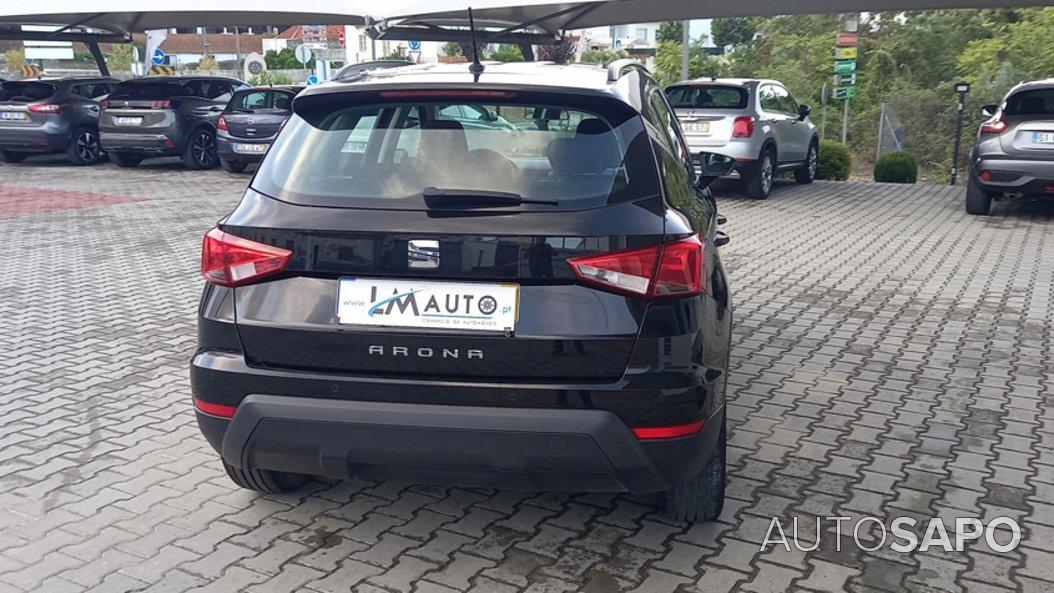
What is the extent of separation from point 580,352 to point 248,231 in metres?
1.11

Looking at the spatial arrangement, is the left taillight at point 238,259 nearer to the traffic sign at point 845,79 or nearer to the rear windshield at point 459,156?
the rear windshield at point 459,156

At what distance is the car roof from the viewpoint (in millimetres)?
3373

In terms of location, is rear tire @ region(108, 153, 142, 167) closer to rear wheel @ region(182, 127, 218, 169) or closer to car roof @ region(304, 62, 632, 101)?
rear wheel @ region(182, 127, 218, 169)

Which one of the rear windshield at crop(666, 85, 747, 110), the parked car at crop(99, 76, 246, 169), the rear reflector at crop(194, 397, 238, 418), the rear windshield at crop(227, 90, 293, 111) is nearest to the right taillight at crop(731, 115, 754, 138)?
the rear windshield at crop(666, 85, 747, 110)

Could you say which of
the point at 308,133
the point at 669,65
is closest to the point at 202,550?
the point at 308,133

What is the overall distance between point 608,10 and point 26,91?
34.5 feet

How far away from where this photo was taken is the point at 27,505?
3.94 metres

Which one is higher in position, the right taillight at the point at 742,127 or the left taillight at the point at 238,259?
the left taillight at the point at 238,259

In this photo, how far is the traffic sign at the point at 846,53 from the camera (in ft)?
75.7

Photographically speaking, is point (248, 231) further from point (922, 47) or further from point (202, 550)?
point (922, 47)

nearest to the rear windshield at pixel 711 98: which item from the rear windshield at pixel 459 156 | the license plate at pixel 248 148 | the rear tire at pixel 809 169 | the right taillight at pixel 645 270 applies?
the rear tire at pixel 809 169

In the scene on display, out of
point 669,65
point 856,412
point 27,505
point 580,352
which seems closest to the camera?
point 580,352

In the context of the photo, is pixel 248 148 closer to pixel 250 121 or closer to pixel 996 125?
pixel 250 121

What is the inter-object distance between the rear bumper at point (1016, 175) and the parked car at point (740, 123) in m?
2.92
